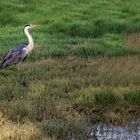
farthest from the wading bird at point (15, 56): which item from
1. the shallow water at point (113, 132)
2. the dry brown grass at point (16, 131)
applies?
the dry brown grass at point (16, 131)

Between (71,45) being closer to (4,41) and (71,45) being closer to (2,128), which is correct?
(4,41)

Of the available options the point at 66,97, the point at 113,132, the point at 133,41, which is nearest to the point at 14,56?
the point at 66,97

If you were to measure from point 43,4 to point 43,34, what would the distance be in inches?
207

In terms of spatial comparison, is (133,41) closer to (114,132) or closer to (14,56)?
(14,56)

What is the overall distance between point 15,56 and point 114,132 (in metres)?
6.22

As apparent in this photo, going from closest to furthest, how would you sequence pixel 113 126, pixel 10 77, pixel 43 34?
pixel 113 126 → pixel 10 77 → pixel 43 34

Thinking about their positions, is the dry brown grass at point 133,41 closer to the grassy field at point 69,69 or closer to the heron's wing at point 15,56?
the grassy field at point 69,69

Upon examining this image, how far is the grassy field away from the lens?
38.6ft

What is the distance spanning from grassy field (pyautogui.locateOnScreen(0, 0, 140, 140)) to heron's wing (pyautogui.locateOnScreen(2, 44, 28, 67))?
0.90 feet

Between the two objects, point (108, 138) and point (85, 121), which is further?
point (85, 121)

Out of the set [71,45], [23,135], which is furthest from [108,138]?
[71,45]

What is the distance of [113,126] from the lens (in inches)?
453

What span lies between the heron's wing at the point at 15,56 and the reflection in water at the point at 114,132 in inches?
221

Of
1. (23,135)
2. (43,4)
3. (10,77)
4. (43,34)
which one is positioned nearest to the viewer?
(23,135)
